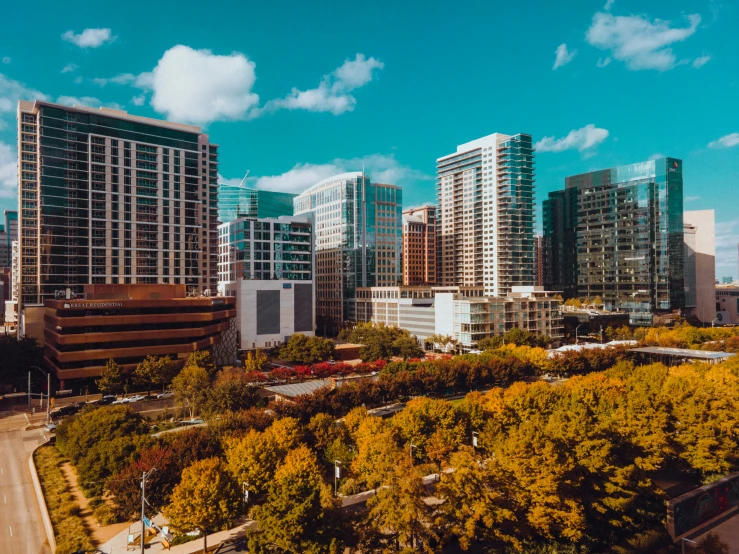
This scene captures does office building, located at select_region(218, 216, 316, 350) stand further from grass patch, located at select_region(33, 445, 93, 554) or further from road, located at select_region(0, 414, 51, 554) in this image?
grass patch, located at select_region(33, 445, 93, 554)

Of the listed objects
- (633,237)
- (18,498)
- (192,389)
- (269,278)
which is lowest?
(18,498)

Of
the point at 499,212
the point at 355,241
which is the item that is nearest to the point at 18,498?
the point at 355,241

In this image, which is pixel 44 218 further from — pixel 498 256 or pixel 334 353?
pixel 498 256

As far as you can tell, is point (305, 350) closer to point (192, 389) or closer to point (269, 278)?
point (269, 278)

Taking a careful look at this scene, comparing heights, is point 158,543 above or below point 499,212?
below

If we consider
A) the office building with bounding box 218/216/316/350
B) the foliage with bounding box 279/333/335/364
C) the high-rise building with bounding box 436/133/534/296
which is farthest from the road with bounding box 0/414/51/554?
the high-rise building with bounding box 436/133/534/296
